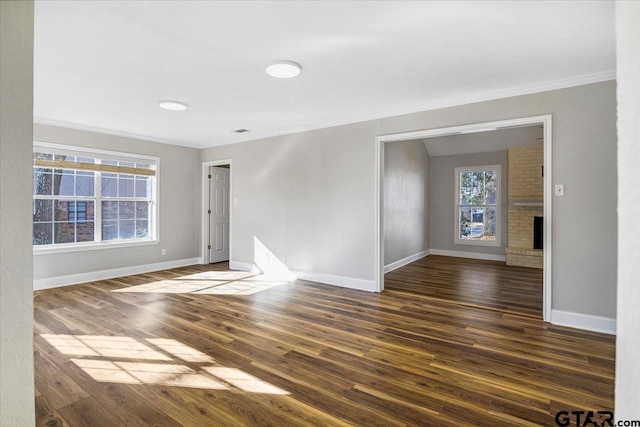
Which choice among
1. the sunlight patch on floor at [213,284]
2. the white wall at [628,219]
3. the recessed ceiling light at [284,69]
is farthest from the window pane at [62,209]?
the white wall at [628,219]

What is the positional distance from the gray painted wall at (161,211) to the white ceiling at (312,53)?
2.72 ft

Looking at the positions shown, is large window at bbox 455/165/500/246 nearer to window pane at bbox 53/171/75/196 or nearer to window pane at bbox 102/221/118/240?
window pane at bbox 102/221/118/240

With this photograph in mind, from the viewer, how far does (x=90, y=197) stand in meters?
4.99

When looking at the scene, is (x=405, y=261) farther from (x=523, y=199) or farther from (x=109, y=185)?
(x=109, y=185)

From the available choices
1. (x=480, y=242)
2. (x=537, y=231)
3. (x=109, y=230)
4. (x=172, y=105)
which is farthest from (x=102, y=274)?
(x=537, y=231)

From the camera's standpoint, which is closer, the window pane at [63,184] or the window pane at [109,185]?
the window pane at [63,184]

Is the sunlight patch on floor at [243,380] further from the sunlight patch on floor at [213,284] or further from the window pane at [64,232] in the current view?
the window pane at [64,232]

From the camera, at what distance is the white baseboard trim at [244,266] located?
5717mm

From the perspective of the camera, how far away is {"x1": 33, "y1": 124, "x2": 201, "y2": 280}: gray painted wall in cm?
464

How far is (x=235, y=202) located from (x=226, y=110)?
219cm

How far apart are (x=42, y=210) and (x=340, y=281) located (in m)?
4.33

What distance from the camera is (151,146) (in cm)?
571

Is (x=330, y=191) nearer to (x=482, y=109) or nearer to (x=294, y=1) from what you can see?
(x=482, y=109)

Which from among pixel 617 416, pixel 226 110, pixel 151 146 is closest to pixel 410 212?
pixel 226 110
